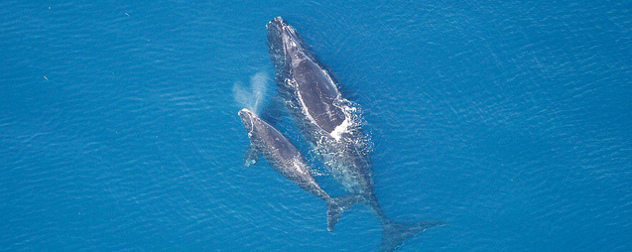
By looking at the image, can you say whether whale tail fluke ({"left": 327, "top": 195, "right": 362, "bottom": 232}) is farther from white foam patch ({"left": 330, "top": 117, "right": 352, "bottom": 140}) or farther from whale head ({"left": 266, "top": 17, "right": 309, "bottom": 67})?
whale head ({"left": 266, "top": 17, "right": 309, "bottom": 67})

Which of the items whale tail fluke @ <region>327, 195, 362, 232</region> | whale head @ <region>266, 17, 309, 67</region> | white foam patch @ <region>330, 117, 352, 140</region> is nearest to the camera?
whale tail fluke @ <region>327, 195, 362, 232</region>

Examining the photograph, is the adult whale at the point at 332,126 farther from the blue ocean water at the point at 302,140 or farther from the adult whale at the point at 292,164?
the adult whale at the point at 292,164

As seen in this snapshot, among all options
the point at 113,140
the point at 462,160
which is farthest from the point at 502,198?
the point at 113,140

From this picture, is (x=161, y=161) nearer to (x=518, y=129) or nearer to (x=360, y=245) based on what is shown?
(x=360, y=245)

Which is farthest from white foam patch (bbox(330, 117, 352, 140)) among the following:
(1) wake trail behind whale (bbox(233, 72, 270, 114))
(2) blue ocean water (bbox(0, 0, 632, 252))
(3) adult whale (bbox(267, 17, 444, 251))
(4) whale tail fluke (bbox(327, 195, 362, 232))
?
(1) wake trail behind whale (bbox(233, 72, 270, 114))

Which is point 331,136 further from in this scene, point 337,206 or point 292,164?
point 337,206

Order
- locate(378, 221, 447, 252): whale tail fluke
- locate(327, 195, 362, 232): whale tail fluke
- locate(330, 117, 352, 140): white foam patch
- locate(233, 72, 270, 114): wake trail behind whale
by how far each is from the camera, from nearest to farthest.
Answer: locate(378, 221, 447, 252): whale tail fluke, locate(327, 195, 362, 232): whale tail fluke, locate(330, 117, 352, 140): white foam patch, locate(233, 72, 270, 114): wake trail behind whale
